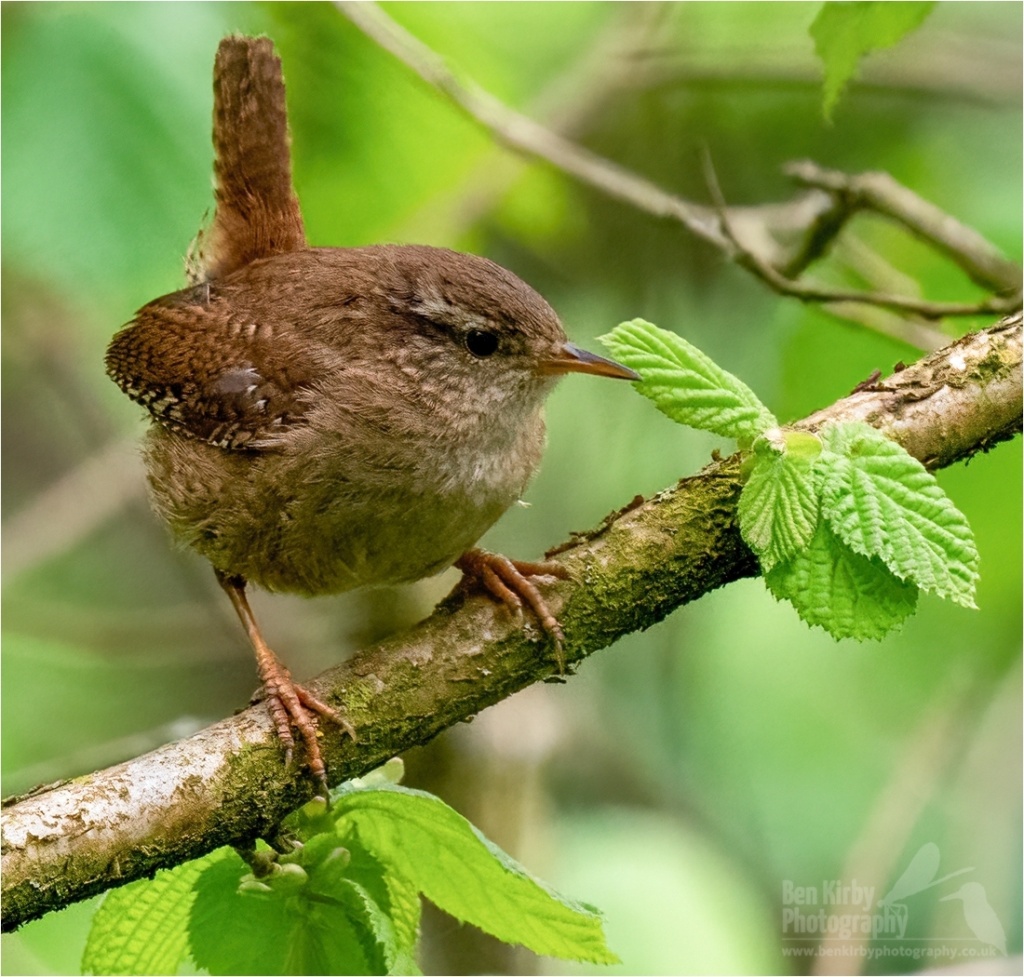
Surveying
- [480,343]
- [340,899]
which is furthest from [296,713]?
[480,343]

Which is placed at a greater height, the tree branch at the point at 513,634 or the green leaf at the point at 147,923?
the tree branch at the point at 513,634

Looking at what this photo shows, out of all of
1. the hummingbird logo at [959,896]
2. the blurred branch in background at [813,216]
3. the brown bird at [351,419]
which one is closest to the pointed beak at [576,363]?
the brown bird at [351,419]

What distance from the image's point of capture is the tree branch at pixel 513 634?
4.34 feet

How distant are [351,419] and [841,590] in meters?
0.75

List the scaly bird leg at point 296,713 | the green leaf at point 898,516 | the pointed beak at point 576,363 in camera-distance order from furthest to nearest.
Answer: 1. the pointed beak at point 576,363
2. the scaly bird leg at point 296,713
3. the green leaf at point 898,516

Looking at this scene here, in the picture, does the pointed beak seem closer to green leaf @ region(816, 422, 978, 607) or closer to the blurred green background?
green leaf @ region(816, 422, 978, 607)

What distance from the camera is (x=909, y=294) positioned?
2316 mm

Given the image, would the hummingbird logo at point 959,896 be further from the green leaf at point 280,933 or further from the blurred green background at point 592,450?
the green leaf at point 280,933

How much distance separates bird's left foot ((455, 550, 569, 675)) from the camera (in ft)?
4.87

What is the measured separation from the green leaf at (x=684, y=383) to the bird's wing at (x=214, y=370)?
1.88 ft

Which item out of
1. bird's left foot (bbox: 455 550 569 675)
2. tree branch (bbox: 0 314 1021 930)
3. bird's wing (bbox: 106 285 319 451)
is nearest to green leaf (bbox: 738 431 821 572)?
tree branch (bbox: 0 314 1021 930)

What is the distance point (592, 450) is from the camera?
2.41m

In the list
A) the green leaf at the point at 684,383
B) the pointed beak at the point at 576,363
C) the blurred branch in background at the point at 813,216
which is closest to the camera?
the green leaf at the point at 684,383

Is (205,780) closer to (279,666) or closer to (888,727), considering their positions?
(279,666)
